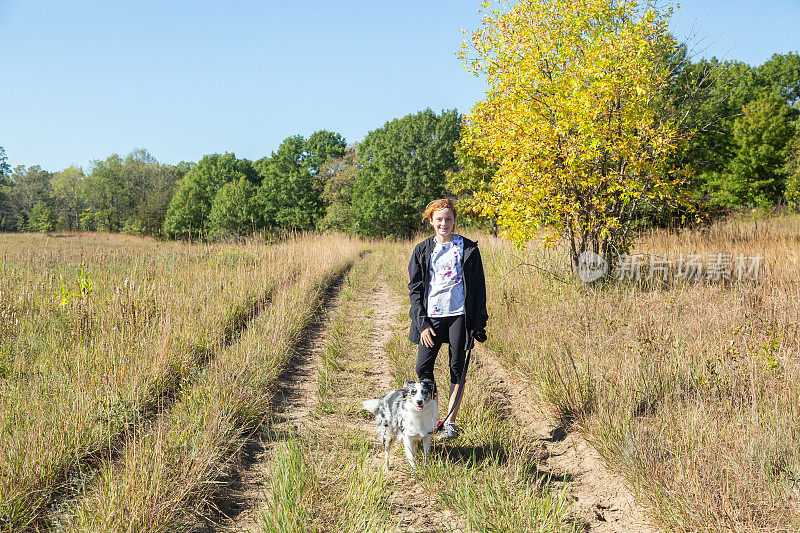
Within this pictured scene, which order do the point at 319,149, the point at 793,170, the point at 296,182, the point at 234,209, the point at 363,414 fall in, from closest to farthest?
the point at 363,414 < the point at 793,170 < the point at 234,209 < the point at 296,182 < the point at 319,149

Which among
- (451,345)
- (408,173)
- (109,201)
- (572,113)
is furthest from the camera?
(109,201)

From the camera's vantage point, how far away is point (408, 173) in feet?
125

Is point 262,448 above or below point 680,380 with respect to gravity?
below

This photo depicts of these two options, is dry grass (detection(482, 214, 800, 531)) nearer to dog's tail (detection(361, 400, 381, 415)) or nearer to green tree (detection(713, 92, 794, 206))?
dog's tail (detection(361, 400, 381, 415))

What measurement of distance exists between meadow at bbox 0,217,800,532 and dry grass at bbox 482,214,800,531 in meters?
0.02

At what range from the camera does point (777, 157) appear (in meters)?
32.2

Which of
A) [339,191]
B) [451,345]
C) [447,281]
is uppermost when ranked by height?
[339,191]

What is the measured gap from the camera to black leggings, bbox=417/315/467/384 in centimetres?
341

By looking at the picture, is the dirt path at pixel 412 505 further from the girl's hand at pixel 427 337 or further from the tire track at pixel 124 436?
the tire track at pixel 124 436

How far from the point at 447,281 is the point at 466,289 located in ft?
0.52

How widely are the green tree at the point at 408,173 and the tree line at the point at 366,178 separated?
9cm

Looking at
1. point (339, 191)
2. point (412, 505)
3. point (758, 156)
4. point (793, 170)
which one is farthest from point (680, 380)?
point (339, 191)

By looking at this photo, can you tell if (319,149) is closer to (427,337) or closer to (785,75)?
(785,75)

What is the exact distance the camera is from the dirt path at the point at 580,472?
2631 millimetres
